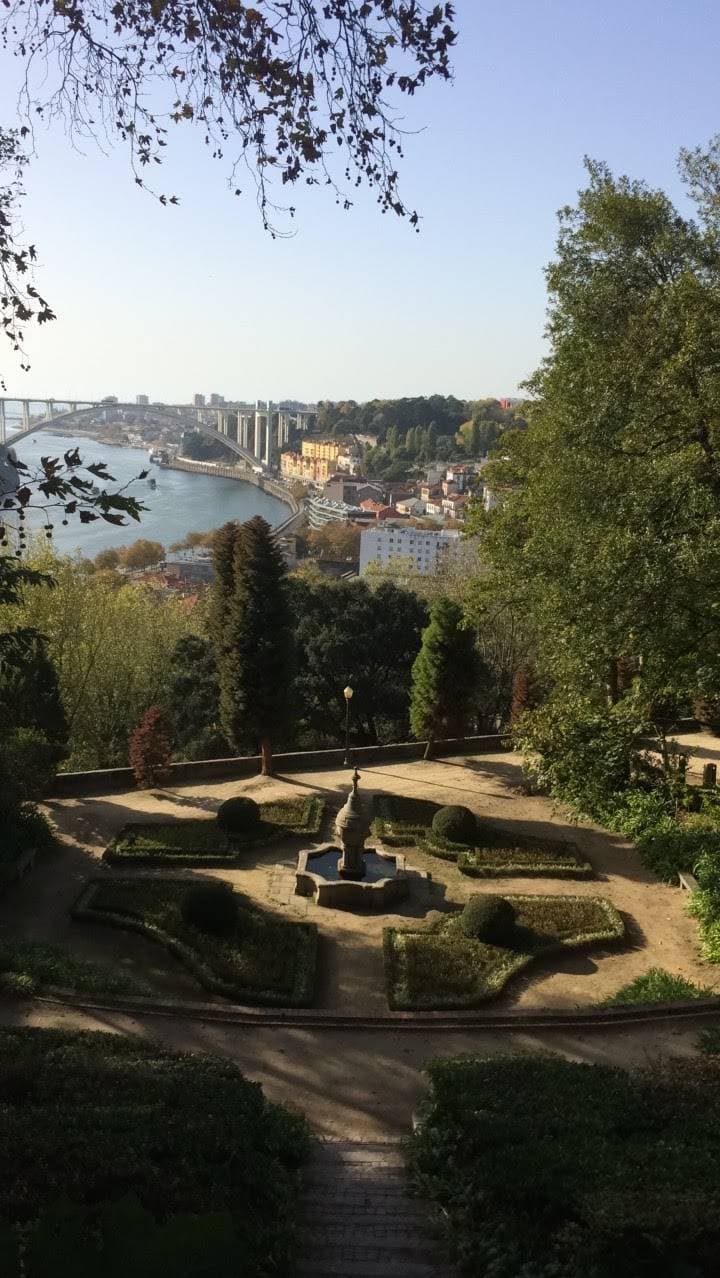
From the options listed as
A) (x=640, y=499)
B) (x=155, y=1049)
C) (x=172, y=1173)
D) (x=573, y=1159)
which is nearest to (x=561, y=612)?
(x=640, y=499)

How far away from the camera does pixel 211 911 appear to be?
45.7ft

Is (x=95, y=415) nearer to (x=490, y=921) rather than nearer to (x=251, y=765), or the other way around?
(x=251, y=765)

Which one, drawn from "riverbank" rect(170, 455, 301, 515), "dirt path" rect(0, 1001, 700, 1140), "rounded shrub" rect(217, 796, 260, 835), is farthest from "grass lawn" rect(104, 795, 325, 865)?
"riverbank" rect(170, 455, 301, 515)

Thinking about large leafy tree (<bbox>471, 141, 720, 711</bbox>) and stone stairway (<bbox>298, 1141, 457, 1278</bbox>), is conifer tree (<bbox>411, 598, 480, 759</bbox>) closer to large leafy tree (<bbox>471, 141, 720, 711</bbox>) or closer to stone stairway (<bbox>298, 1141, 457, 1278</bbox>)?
large leafy tree (<bbox>471, 141, 720, 711</bbox>)

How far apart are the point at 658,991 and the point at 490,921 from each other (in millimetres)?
2626

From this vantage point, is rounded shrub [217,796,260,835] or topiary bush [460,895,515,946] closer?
topiary bush [460,895,515,946]

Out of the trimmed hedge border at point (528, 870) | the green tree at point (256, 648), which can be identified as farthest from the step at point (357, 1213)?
the green tree at point (256, 648)

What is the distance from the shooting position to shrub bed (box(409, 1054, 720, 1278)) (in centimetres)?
465

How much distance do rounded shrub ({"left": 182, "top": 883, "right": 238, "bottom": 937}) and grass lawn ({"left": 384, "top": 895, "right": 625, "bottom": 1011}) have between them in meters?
2.30

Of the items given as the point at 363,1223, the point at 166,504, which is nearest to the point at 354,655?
the point at 363,1223

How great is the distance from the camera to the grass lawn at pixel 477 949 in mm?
12695

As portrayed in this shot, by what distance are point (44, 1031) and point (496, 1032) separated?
5098mm

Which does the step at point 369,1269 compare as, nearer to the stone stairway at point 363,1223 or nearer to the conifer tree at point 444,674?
the stone stairway at point 363,1223

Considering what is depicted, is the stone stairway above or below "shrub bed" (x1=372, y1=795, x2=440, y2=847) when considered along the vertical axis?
above
